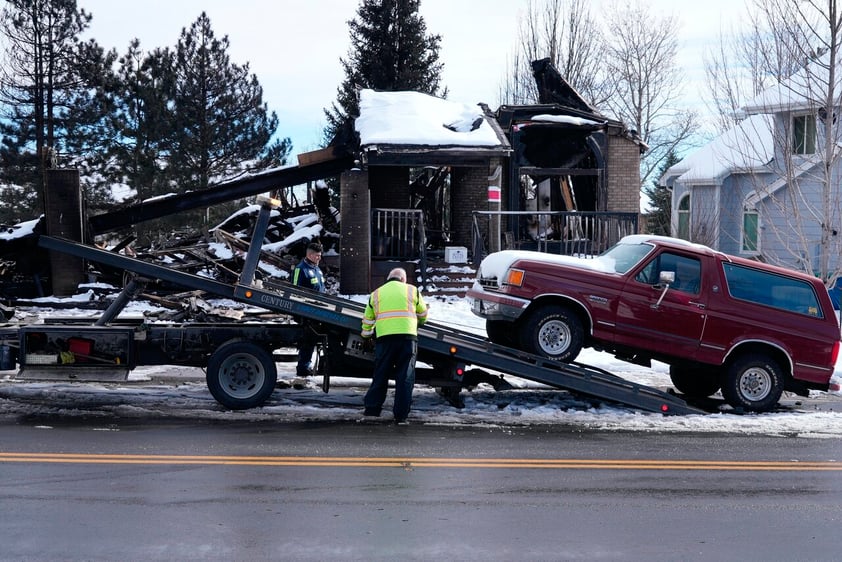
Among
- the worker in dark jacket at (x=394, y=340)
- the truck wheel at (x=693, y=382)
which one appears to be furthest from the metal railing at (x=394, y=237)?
the worker in dark jacket at (x=394, y=340)

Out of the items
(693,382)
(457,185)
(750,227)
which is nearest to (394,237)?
(457,185)

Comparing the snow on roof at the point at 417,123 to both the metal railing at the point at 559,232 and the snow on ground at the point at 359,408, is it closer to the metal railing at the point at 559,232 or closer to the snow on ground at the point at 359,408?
the metal railing at the point at 559,232

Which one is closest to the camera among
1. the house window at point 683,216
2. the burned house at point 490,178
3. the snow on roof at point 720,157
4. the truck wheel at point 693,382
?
the truck wheel at point 693,382

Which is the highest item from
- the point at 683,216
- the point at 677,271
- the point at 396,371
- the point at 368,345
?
the point at 683,216

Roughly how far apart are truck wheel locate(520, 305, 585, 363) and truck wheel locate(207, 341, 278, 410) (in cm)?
309

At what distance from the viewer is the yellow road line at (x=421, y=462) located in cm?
811

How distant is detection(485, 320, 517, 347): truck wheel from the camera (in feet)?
40.4

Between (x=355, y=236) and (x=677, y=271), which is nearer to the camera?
(x=677, y=271)

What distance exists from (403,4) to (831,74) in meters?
22.0

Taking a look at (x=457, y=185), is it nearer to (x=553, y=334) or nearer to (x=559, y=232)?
(x=559, y=232)

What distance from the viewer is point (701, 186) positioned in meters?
31.7

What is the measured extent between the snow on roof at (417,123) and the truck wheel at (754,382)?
407 inches

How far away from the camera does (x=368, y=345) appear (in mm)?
10938

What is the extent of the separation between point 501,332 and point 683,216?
75.6ft
